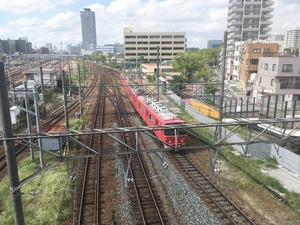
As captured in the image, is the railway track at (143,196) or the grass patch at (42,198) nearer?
the grass patch at (42,198)

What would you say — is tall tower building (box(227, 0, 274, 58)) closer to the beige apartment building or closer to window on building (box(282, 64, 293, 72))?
the beige apartment building

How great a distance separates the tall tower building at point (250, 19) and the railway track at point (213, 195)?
68.6 metres

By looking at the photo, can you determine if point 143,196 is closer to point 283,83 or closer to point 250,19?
point 283,83

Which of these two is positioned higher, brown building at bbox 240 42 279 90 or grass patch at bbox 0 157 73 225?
brown building at bbox 240 42 279 90

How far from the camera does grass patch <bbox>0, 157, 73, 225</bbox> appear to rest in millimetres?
10391

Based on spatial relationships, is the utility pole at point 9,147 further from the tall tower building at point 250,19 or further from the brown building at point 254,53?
the tall tower building at point 250,19

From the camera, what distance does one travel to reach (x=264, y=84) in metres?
34.5

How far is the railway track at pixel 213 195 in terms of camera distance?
34.4 ft

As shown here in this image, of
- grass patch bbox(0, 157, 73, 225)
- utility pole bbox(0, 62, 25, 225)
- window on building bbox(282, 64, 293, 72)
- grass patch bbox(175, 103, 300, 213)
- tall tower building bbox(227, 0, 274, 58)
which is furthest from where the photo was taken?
tall tower building bbox(227, 0, 274, 58)

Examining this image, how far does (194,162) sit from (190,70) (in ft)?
131

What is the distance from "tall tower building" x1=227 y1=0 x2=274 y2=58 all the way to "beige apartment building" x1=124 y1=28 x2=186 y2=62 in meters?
29.6

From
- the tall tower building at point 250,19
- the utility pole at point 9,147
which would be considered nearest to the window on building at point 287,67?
Answer: the utility pole at point 9,147

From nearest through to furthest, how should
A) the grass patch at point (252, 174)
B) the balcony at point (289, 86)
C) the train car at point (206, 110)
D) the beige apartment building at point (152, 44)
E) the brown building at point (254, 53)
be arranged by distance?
the grass patch at point (252, 174)
the train car at point (206, 110)
the balcony at point (289, 86)
the brown building at point (254, 53)
the beige apartment building at point (152, 44)

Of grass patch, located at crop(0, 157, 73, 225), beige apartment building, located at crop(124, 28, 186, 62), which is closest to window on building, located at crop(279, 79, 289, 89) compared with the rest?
grass patch, located at crop(0, 157, 73, 225)
